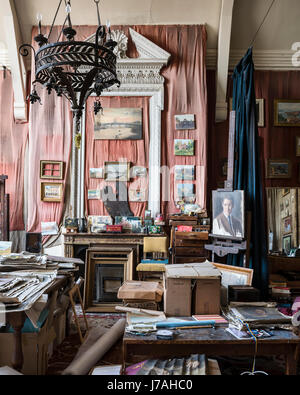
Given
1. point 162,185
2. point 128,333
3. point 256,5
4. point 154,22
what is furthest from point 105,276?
point 256,5

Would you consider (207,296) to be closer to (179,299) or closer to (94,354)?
(179,299)

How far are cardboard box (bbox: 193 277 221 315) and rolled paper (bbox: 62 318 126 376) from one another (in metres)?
0.93

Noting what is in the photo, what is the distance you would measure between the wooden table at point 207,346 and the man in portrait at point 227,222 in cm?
235

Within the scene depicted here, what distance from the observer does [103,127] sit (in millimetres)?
6203

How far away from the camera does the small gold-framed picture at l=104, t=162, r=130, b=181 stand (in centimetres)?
616

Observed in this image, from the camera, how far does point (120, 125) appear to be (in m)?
6.20

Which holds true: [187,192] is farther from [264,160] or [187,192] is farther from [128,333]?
[128,333]

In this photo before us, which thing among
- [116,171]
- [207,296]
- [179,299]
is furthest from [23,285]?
[116,171]

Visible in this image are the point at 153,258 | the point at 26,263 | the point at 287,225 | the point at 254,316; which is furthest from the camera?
the point at 287,225

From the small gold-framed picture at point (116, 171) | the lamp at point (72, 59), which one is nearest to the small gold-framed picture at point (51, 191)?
the small gold-framed picture at point (116, 171)

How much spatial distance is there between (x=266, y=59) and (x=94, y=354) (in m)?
5.76

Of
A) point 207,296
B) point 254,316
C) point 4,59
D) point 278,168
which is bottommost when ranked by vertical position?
point 254,316

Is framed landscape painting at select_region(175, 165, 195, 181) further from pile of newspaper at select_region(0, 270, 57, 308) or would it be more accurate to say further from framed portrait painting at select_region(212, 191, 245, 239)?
pile of newspaper at select_region(0, 270, 57, 308)

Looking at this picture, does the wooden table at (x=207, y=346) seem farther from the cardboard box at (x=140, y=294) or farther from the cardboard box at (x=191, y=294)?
the cardboard box at (x=140, y=294)
